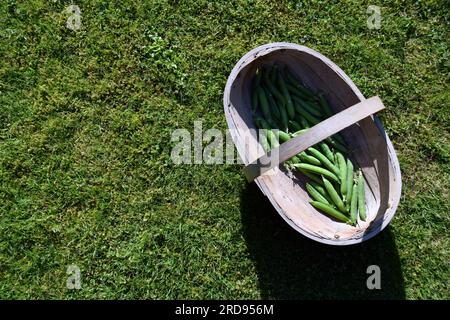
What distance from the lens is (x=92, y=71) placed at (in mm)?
5512

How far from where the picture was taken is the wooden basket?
13.6 feet

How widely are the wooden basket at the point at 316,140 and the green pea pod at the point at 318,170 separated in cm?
14

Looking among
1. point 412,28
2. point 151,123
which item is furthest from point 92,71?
point 412,28

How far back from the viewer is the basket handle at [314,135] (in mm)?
4008

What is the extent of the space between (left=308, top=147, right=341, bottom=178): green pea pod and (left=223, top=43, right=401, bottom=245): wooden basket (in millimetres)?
249

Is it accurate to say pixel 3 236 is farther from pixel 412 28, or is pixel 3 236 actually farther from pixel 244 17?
pixel 412 28

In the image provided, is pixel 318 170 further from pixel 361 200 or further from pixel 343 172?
pixel 361 200

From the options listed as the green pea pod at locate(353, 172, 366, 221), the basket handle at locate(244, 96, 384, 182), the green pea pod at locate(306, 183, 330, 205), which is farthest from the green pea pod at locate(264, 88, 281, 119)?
the green pea pod at locate(353, 172, 366, 221)

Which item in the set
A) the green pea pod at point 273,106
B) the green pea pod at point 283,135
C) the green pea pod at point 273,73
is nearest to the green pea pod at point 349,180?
the green pea pod at point 283,135

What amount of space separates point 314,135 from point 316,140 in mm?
42

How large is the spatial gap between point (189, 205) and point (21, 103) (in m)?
2.09

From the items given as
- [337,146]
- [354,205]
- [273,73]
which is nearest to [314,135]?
[337,146]

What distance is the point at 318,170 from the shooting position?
4680 mm

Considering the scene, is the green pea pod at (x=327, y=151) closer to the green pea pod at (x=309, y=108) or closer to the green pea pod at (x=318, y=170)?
the green pea pod at (x=318, y=170)
